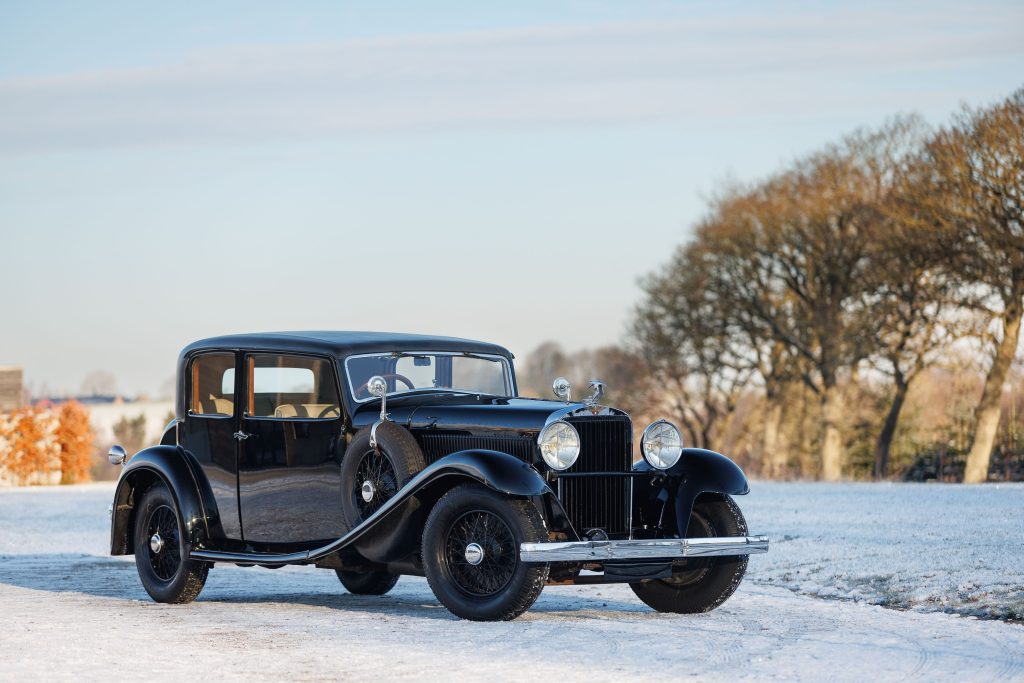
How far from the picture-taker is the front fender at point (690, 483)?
9477mm

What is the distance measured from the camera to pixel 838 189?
4159cm

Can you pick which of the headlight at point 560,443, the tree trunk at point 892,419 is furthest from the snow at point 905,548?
the tree trunk at point 892,419

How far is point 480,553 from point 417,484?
0.61m

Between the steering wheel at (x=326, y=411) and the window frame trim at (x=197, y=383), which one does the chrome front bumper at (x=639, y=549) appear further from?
the window frame trim at (x=197, y=383)

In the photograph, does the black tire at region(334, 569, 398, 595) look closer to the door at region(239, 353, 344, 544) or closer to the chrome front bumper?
the door at region(239, 353, 344, 544)

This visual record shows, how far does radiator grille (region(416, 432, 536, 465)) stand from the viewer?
30.6ft

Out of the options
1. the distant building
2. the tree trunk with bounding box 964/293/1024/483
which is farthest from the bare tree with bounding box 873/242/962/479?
the distant building

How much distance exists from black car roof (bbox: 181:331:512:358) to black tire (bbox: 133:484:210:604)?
4.15 ft

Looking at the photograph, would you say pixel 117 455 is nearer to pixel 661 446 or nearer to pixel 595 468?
pixel 595 468

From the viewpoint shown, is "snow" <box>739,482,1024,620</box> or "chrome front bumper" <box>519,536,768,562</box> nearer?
"chrome front bumper" <box>519,536,768,562</box>

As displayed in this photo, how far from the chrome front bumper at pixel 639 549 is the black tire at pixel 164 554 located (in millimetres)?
3231

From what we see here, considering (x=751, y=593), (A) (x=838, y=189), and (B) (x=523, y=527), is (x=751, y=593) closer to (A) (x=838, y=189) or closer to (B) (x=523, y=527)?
(B) (x=523, y=527)

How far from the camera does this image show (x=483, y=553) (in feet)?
29.1

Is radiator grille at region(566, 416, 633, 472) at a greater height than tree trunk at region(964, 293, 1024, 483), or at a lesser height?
lesser
